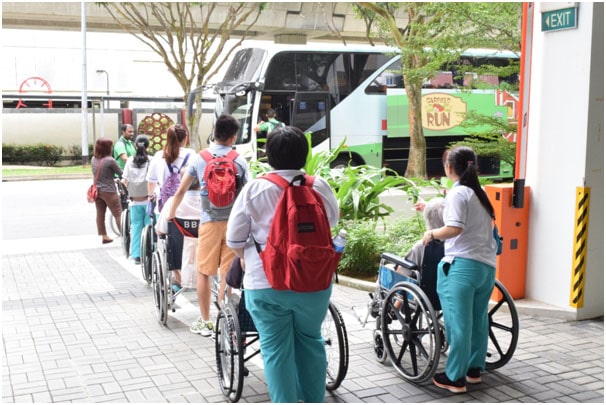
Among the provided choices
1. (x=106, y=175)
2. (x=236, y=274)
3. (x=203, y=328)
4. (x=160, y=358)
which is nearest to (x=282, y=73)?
(x=106, y=175)

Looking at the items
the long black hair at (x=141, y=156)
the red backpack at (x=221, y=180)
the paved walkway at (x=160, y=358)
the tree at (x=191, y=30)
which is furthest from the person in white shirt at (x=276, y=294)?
the tree at (x=191, y=30)

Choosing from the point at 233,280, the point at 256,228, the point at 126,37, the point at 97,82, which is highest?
the point at 126,37

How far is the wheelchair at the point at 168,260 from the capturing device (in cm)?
624

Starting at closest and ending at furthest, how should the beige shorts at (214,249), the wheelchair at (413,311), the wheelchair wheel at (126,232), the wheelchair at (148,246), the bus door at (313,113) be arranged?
1. the wheelchair at (413,311)
2. the beige shorts at (214,249)
3. the wheelchair at (148,246)
4. the wheelchair wheel at (126,232)
5. the bus door at (313,113)

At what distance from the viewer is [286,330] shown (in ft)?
12.5

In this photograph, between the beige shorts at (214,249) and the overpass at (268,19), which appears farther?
the overpass at (268,19)

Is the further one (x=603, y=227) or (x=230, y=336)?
(x=603, y=227)

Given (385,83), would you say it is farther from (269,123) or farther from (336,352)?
(336,352)

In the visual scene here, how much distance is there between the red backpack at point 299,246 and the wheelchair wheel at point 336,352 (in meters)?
0.81

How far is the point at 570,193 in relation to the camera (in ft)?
21.0

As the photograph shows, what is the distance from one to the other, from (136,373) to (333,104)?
48.3ft

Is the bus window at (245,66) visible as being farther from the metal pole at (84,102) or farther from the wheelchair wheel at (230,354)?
the wheelchair wheel at (230,354)

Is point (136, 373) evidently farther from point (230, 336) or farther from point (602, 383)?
point (602, 383)

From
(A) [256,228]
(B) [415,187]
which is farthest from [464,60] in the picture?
(A) [256,228]
